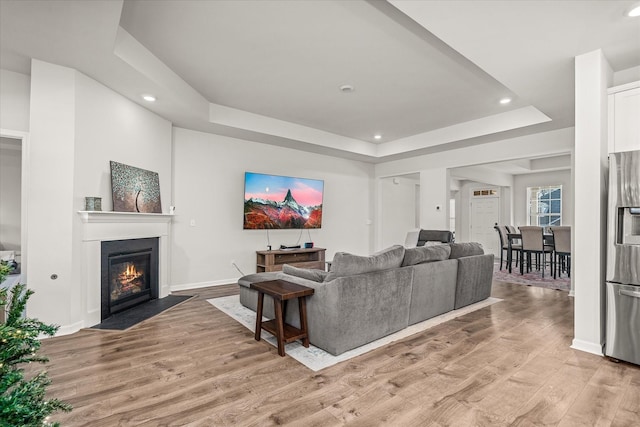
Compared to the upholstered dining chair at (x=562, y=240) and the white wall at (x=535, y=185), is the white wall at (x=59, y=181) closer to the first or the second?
the upholstered dining chair at (x=562, y=240)

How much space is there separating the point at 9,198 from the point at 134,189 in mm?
2331

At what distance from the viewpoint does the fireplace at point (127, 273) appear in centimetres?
360

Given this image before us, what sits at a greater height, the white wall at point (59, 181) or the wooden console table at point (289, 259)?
the white wall at point (59, 181)

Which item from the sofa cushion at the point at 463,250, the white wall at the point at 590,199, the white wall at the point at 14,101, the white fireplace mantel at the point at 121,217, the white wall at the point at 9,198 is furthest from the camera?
the white wall at the point at 9,198

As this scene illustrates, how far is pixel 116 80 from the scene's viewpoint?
348 cm

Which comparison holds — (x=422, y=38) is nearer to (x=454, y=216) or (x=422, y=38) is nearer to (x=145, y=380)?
(x=145, y=380)

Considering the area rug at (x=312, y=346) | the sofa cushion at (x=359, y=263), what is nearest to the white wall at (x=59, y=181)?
the area rug at (x=312, y=346)

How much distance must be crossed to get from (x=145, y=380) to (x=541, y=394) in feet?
8.91

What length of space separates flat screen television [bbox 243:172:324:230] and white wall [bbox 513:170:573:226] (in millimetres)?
6552

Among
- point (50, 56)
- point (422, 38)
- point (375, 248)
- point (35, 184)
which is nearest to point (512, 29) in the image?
point (422, 38)

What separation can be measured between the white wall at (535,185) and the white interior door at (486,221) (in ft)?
1.75

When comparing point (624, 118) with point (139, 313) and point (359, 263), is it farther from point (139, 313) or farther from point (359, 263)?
point (139, 313)

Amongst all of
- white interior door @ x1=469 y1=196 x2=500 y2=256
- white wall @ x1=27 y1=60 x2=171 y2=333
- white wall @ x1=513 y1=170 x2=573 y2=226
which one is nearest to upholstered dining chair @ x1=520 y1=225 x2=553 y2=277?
white wall @ x1=513 y1=170 x2=573 y2=226

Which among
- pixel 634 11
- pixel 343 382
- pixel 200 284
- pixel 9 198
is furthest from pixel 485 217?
pixel 9 198
